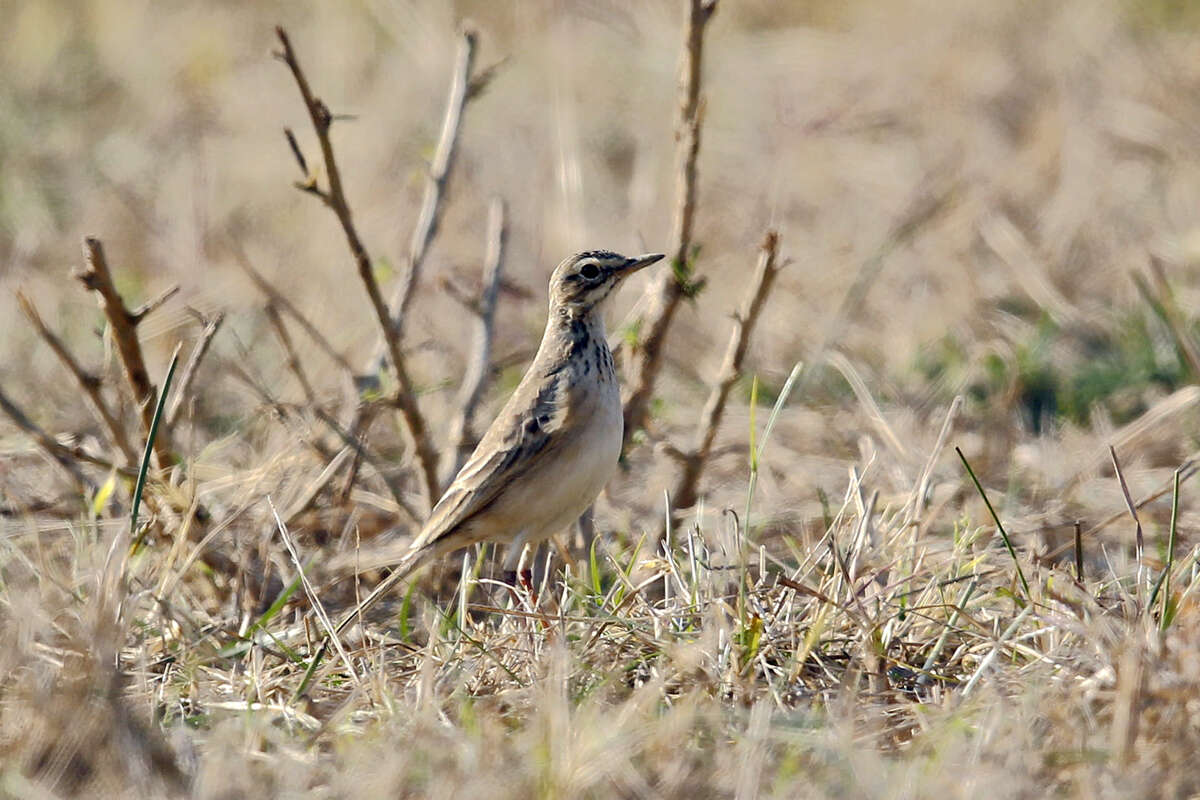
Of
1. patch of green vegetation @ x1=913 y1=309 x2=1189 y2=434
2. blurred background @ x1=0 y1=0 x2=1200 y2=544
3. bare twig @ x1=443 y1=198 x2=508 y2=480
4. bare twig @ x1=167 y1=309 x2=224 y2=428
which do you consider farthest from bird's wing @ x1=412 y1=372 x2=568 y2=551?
patch of green vegetation @ x1=913 y1=309 x2=1189 y2=434

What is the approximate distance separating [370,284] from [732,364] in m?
1.47

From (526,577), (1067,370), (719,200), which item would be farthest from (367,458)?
(719,200)

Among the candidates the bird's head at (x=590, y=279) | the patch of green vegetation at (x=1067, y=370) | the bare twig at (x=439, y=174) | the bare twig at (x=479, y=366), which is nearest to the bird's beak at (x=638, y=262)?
the bird's head at (x=590, y=279)

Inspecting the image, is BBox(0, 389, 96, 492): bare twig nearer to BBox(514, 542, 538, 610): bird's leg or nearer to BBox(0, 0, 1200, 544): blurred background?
BBox(0, 0, 1200, 544): blurred background

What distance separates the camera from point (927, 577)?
507cm

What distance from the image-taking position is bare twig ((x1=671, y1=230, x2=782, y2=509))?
5.73 meters

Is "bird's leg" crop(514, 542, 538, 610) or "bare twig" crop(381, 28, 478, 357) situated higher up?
"bare twig" crop(381, 28, 478, 357)

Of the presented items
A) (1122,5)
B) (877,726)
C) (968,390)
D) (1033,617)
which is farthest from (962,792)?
(1122,5)

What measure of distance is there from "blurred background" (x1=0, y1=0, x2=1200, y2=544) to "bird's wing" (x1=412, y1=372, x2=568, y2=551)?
555mm

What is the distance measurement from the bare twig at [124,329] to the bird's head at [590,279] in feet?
5.29

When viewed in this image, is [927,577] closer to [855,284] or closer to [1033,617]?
[1033,617]

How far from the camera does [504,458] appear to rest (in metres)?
5.70

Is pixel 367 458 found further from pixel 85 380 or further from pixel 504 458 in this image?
pixel 85 380

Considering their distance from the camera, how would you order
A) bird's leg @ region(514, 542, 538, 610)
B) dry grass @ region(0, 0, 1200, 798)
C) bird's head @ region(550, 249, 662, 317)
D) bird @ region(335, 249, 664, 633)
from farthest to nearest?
bird's head @ region(550, 249, 662, 317)
bird @ region(335, 249, 664, 633)
bird's leg @ region(514, 542, 538, 610)
dry grass @ region(0, 0, 1200, 798)
